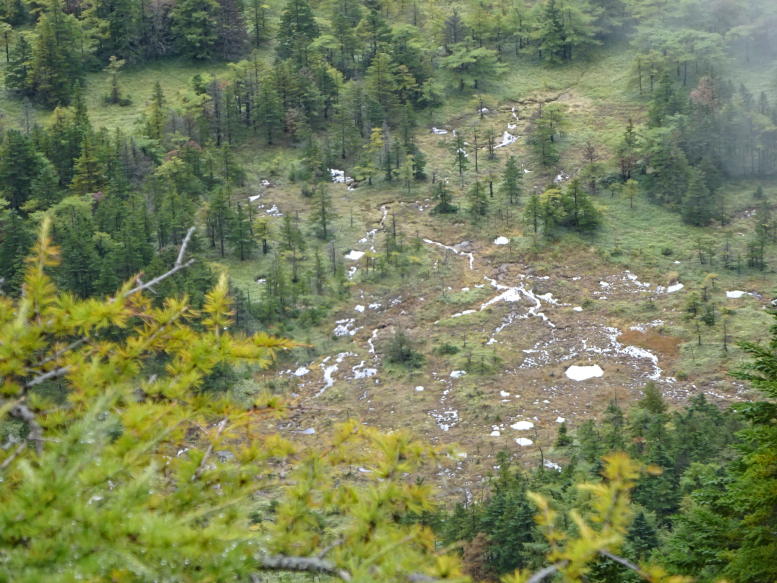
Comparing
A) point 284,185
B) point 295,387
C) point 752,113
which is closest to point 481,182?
point 284,185

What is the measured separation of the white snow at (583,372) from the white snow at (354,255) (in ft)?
28.4

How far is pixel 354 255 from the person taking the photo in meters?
32.4

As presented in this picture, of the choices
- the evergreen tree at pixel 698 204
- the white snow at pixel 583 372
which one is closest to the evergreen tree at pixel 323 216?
the white snow at pixel 583 372

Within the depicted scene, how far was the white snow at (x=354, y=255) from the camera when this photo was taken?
32281 mm

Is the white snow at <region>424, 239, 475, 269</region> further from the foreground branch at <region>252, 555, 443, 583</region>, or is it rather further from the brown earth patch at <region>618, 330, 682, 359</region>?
the foreground branch at <region>252, 555, 443, 583</region>

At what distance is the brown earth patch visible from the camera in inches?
1098

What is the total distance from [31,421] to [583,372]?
76.5ft

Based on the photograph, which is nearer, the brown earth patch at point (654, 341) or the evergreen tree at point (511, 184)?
the brown earth patch at point (654, 341)

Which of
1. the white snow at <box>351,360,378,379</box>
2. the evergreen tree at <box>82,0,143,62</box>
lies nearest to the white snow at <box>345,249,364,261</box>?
the white snow at <box>351,360,378,379</box>

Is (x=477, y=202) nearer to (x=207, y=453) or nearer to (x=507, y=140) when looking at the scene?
(x=507, y=140)

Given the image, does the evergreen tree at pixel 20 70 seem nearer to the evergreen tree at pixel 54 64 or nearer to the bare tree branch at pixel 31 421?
the evergreen tree at pixel 54 64

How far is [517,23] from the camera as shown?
49.1 meters

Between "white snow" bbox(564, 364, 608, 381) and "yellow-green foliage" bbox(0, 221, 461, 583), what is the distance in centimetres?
2164

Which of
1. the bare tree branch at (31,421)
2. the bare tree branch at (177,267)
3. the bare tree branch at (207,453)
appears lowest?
the bare tree branch at (207,453)
